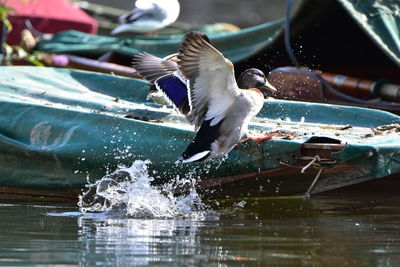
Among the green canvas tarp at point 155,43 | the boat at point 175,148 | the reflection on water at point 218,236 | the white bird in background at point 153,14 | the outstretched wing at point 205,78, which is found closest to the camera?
the reflection on water at point 218,236

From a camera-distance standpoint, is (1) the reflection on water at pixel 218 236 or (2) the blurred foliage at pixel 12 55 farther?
(2) the blurred foliage at pixel 12 55

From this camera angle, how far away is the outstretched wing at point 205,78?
5355mm

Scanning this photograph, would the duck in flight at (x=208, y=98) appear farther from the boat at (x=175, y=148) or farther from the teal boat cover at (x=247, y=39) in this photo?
the teal boat cover at (x=247, y=39)

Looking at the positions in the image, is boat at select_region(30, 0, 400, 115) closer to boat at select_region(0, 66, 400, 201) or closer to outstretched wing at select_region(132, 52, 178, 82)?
boat at select_region(0, 66, 400, 201)

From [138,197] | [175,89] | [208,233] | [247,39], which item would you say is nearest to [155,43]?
[247,39]

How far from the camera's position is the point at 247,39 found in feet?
30.0

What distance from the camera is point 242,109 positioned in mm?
5734

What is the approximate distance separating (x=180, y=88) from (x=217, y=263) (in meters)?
2.01

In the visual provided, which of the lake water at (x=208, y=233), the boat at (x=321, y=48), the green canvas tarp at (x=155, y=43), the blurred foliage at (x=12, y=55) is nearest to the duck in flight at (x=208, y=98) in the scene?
the lake water at (x=208, y=233)

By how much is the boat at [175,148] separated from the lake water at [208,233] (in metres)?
0.17

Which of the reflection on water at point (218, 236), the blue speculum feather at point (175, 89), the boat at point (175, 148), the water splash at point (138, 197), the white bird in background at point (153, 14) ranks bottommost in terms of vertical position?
the reflection on water at point (218, 236)

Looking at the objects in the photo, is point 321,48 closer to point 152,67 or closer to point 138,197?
point 152,67

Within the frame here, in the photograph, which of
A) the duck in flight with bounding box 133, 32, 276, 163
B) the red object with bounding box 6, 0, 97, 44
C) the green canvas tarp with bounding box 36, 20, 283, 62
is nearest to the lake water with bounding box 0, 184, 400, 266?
the duck in flight with bounding box 133, 32, 276, 163

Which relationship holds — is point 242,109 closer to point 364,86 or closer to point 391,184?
point 391,184
